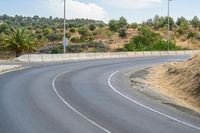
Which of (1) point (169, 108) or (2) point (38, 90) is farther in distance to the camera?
(2) point (38, 90)

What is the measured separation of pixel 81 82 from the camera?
3130 cm

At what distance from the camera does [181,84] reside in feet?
106

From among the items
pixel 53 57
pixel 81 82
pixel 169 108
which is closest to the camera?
pixel 169 108

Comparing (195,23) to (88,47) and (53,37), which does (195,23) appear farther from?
(88,47)

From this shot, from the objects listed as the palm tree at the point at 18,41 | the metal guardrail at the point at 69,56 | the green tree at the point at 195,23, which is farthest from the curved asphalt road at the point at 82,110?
the green tree at the point at 195,23

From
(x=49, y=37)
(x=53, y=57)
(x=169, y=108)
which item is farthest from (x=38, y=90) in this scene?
(x=49, y=37)

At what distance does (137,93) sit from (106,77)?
8851mm

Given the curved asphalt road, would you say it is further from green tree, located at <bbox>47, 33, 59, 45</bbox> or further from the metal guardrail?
green tree, located at <bbox>47, 33, 59, 45</bbox>

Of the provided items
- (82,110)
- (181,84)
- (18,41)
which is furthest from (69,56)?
(82,110)

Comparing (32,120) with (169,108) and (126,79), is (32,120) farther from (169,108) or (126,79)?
(126,79)

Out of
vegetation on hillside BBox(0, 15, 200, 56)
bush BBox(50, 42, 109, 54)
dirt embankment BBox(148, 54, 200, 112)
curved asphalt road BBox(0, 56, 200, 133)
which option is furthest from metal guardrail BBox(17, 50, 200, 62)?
bush BBox(50, 42, 109, 54)

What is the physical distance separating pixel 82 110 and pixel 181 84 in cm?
1403

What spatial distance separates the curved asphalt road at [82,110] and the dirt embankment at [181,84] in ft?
7.91

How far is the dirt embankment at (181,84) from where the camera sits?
2697 centimetres
